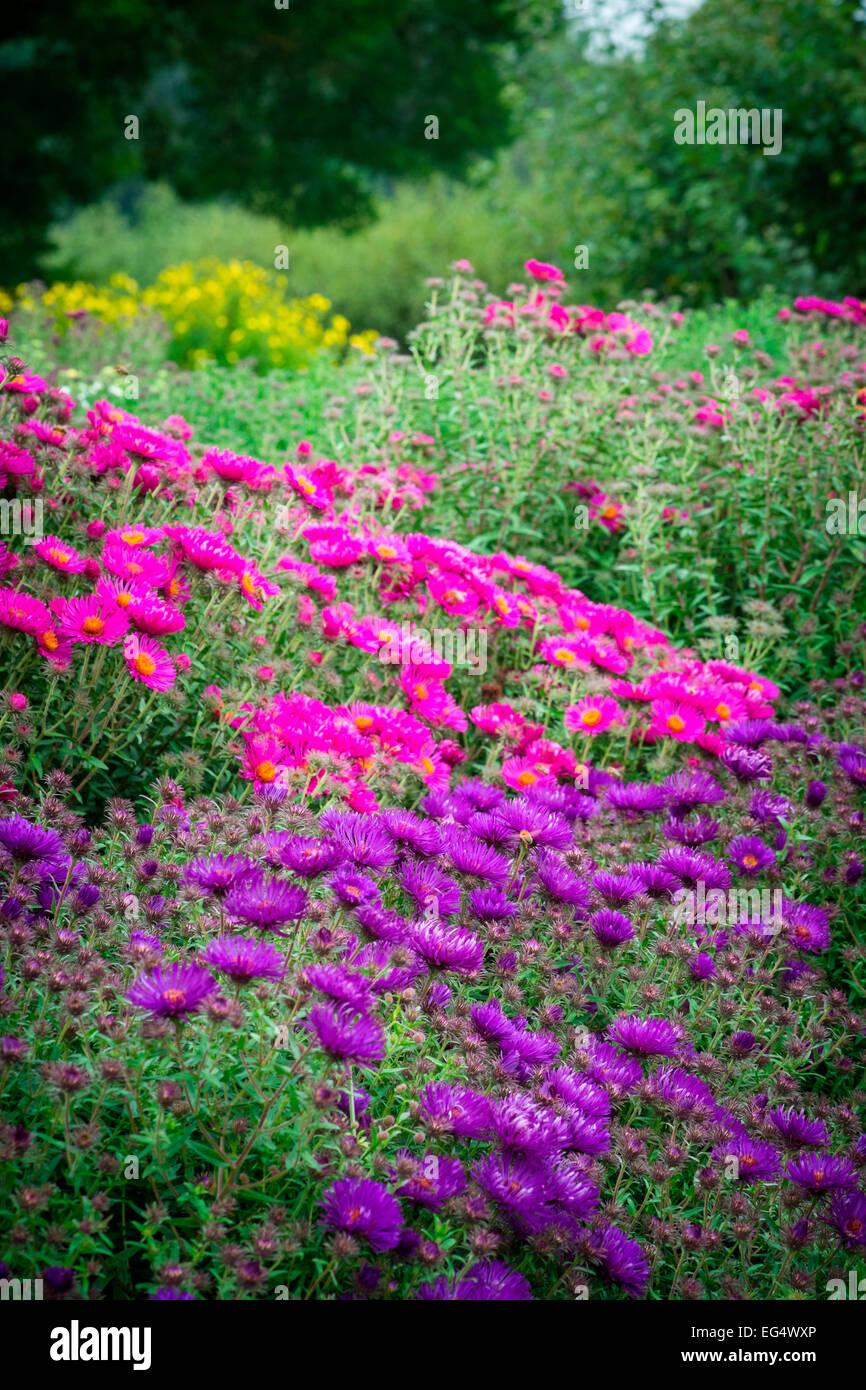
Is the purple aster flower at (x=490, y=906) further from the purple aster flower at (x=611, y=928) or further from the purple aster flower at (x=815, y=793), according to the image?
the purple aster flower at (x=815, y=793)

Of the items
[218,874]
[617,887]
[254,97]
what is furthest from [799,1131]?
[254,97]

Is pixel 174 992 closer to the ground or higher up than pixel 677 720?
closer to the ground

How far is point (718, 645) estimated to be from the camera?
12.2 feet

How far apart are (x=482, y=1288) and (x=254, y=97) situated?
16941 millimetres

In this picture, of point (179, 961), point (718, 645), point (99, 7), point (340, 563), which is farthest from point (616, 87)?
point (179, 961)

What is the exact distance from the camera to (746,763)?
8.98ft

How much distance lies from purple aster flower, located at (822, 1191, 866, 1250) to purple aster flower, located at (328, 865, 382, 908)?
0.83m

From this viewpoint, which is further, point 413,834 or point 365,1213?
point 413,834

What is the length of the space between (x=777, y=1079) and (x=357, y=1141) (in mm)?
953

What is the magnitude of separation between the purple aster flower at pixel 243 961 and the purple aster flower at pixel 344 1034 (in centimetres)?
8

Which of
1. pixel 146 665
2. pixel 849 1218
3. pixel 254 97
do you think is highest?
pixel 254 97

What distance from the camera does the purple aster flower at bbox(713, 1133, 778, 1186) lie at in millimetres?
1694

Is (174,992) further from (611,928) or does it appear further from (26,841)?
(611,928)

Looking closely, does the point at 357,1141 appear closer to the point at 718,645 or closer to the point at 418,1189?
the point at 418,1189
